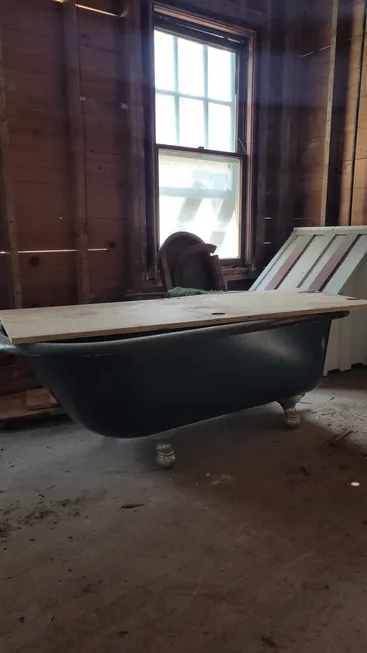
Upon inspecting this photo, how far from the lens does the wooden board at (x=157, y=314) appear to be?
1.51 m

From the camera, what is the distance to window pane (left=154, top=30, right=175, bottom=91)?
2900 millimetres

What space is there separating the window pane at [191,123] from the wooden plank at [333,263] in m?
1.17

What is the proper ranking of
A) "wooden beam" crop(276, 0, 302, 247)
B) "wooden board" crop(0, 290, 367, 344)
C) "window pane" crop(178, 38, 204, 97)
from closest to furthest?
"wooden board" crop(0, 290, 367, 344) < "window pane" crop(178, 38, 204, 97) < "wooden beam" crop(276, 0, 302, 247)

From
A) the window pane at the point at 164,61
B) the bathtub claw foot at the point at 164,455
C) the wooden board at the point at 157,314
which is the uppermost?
the window pane at the point at 164,61

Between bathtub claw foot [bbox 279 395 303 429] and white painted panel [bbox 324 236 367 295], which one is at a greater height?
white painted panel [bbox 324 236 367 295]

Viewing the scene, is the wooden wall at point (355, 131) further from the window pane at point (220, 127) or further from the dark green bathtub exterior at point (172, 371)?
the dark green bathtub exterior at point (172, 371)

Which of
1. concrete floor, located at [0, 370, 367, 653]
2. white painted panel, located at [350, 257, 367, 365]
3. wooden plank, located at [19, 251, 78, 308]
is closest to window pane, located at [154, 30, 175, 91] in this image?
wooden plank, located at [19, 251, 78, 308]

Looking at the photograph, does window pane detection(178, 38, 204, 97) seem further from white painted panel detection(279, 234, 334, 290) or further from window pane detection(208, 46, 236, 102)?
white painted panel detection(279, 234, 334, 290)

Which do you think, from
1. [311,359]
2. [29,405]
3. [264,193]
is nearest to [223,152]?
[264,193]

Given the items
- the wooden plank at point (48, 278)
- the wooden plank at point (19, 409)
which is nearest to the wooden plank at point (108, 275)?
the wooden plank at point (48, 278)

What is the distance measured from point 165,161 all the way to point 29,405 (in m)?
1.76

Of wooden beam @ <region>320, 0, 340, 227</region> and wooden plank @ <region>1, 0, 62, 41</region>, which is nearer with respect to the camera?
wooden plank @ <region>1, 0, 62, 41</region>

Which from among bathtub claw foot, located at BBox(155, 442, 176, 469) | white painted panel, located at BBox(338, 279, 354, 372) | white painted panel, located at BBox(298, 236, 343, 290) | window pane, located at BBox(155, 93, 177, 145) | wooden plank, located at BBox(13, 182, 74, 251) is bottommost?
bathtub claw foot, located at BBox(155, 442, 176, 469)

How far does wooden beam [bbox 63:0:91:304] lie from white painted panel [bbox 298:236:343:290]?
1.45 meters
